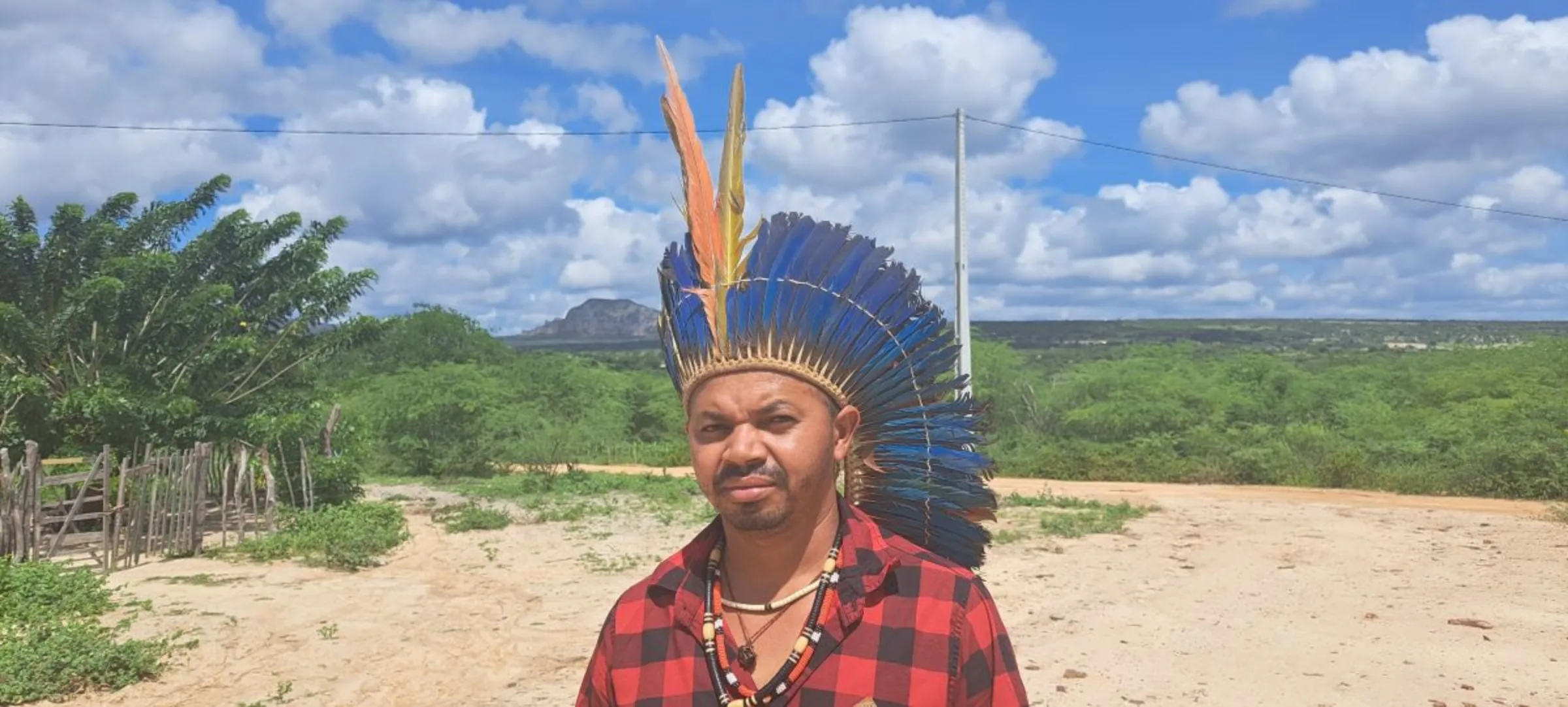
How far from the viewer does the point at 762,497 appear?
1.57m

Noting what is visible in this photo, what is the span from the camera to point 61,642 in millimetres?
6023

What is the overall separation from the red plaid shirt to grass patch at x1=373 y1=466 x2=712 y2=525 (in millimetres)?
10535

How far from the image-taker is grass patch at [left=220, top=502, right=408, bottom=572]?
9.56 meters

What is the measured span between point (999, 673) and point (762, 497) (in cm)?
43

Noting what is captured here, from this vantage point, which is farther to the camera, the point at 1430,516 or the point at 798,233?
the point at 1430,516

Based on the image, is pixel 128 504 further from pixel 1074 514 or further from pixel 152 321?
pixel 1074 514

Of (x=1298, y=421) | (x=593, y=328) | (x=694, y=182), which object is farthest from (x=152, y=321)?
(x=593, y=328)

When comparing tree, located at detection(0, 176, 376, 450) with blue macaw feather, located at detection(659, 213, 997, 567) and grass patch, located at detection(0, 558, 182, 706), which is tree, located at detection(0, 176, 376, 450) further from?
blue macaw feather, located at detection(659, 213, 997, 567)

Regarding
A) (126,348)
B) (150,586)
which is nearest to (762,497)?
(150,586)

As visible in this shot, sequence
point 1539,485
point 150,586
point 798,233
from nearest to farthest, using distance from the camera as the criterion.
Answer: point 798,233 → point 150,586 → point 1539,485

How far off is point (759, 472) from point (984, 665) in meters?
0.43

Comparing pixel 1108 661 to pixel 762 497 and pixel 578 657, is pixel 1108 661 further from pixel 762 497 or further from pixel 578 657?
pixel 762 497

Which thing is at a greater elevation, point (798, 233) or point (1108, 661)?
point (798, 233)

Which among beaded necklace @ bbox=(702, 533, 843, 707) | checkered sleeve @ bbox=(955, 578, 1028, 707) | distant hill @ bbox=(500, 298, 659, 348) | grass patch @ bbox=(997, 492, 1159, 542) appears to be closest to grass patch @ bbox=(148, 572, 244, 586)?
grass patch @ bbox=(997, 492, 1159, 542)
